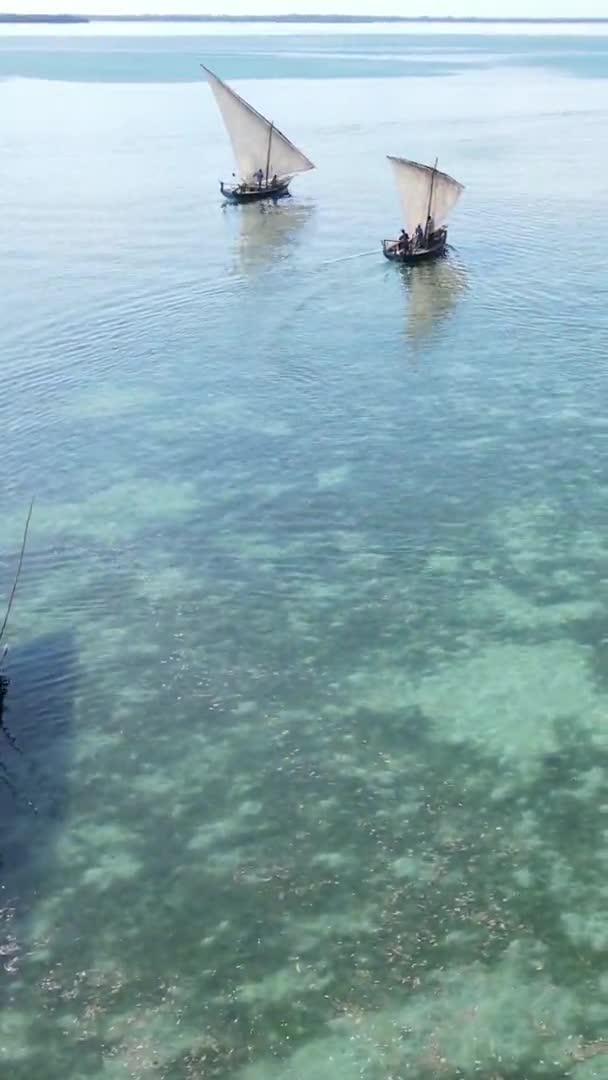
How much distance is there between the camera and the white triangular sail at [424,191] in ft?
199

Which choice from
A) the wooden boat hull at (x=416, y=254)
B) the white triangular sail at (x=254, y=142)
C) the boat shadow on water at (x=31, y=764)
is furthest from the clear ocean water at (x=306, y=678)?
the white triangular sail at (x=254, y=142)

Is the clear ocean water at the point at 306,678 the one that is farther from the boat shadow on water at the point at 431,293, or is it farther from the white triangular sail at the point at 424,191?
the white triangular sail at the point at 424,191

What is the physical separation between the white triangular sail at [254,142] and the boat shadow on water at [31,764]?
62463 mm

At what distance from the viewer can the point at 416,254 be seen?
198 feet

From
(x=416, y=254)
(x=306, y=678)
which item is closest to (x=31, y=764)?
(x=306, y=678)

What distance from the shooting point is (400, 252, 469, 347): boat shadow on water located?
51.7m

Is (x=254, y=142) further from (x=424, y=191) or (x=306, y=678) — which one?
(x=306, y=678)

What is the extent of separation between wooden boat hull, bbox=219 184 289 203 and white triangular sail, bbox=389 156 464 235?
1987 cm

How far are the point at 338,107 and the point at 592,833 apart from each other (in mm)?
147103

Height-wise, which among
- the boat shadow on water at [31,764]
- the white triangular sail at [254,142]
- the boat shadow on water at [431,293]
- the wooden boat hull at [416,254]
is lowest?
the boat shadow on water at [31,764]

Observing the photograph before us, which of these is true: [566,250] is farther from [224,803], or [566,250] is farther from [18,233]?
[224,803]

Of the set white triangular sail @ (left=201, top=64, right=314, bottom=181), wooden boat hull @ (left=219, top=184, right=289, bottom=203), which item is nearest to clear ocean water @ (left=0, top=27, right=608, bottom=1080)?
wooden boat hull @ (left=219, top=184, right=289, bottom=203)

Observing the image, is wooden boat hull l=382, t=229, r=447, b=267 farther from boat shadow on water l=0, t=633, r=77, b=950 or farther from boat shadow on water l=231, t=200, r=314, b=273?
boat shadow on water l=0, t=633, r=77, b=950

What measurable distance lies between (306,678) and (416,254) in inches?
1633
